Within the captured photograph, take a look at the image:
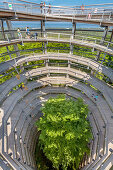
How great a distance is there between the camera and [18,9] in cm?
1636

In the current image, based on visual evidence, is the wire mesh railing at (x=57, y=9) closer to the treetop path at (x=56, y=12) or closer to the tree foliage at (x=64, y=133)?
the treetop path at (x=56, y=12)

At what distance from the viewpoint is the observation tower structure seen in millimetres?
14023

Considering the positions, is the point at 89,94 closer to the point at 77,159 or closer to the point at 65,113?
the point at 65,113

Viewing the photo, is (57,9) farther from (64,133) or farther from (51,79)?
(64,133)

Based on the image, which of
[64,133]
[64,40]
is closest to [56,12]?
[64,40]

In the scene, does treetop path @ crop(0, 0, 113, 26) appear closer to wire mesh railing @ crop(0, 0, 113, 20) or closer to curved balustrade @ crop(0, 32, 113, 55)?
wire mesh railing @ crop(0, 0, 113, 20)

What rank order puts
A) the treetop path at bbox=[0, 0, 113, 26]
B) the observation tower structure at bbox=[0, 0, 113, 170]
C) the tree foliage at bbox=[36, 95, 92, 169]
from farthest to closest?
the treetop path at bbox=[0, 0, 113, 26] → the observation tower structure at bbox=[0, 0, 113, 170] → the tree foliage at bbox=[36, 95, 92, 169]

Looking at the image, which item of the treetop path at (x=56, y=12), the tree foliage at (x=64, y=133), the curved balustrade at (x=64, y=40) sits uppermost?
the treetop path at (x=56, y=12)

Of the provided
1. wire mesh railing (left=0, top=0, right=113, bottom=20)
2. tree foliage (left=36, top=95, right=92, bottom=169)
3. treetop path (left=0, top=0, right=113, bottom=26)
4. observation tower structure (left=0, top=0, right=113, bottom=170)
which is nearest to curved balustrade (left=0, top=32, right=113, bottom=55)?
observation tower structure (left=0, top=0, right=113, bottom=170)

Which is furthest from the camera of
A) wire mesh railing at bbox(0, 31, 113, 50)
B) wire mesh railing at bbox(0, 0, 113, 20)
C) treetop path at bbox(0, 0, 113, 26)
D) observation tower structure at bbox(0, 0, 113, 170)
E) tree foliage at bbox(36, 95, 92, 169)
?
wire mesh railing at bbox(0, 31, 113, 50)

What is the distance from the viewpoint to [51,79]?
24641mm

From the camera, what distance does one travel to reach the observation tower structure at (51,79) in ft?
46.0

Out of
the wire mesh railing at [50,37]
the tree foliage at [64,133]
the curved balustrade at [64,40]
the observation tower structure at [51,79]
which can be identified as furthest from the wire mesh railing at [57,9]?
the tree foliage at [64,133]

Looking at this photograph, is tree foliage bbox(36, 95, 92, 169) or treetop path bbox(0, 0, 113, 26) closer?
tree foliage bbox(36, 95, 92, 169)
